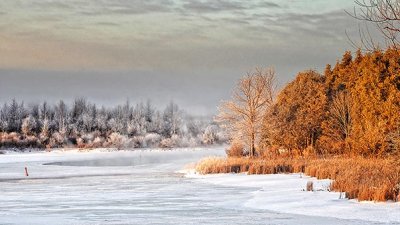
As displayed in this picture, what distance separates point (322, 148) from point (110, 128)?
101 metres

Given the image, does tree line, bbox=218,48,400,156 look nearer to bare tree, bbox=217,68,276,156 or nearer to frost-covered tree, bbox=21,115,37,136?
bare tree, bbox=217,68,276,156

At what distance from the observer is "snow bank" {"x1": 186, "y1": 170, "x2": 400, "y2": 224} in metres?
18.7

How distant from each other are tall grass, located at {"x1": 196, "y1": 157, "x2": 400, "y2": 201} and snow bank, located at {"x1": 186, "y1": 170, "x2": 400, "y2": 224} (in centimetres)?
49

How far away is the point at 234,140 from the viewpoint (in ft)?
172

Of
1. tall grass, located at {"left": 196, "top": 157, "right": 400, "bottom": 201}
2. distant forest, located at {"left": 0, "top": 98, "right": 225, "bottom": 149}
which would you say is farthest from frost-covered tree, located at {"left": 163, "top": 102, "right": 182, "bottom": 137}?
tall grass, located at {"left": 196, "top": 157, "right": 400, "bottom": 201}

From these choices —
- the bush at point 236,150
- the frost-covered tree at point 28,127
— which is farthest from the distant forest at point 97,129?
the bush at point 236,150

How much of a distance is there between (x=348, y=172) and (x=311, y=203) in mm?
7397

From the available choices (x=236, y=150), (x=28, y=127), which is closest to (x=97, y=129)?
(x=28, y=127)

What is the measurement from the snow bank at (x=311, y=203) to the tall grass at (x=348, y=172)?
491mm

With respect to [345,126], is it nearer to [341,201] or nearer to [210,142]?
[341,201]

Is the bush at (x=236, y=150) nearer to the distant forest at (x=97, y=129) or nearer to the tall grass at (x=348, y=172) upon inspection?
the tall grass at (x=348, y=172)

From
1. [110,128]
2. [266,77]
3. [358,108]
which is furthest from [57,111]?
[358,108]

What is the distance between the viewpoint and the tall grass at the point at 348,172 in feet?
69.7

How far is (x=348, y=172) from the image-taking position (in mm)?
28281
